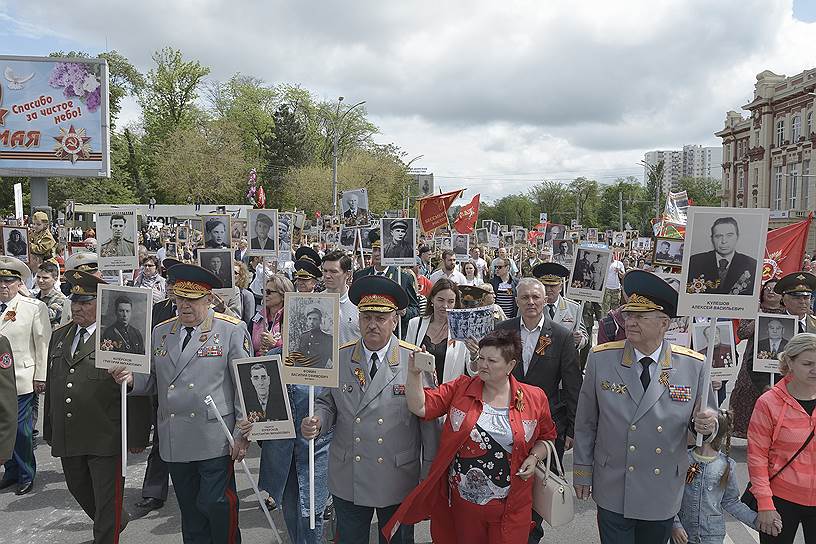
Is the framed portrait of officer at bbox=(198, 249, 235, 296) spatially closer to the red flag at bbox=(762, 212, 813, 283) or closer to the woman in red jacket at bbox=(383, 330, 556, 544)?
the woman in red jacket at bbox=(383, 330, 556, 544)

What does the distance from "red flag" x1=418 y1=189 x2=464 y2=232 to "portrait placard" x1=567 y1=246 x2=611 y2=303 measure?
7406 mm

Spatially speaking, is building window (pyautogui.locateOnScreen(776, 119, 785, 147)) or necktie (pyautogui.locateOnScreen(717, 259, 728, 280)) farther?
building window (pyautogui.locateOnScreen(776, 119, 785, 147))

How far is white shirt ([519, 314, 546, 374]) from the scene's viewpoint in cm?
529

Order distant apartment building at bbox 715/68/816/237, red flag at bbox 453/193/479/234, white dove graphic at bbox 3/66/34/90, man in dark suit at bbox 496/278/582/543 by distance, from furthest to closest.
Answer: distant apartment building at bbox 715/68/816/237
white dove graphic at bbox 3/66/34/90
red flag at bbox 453/193/479/234
man in dark suit at bbox 496/278/582/543

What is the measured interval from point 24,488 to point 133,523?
1391 mm

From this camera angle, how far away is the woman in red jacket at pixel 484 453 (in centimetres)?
380

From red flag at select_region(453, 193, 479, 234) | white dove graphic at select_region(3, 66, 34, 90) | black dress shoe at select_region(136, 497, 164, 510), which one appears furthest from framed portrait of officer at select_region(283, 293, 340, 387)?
white dove graphic at select_region(3, 66, 34, 90)

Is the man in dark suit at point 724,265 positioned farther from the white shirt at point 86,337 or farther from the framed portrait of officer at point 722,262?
the white shirt at point 86,337

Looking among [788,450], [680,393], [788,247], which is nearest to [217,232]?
[680,393]

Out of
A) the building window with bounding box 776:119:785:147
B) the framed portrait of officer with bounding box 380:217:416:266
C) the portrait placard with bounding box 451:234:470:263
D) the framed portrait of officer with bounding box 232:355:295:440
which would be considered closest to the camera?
the framed portrait of officer with bounding box 232:355:295:440

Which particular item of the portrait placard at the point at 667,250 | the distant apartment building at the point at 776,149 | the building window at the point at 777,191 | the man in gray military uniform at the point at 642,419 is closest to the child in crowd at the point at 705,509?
the man in gray military uniform at the point at 642,419

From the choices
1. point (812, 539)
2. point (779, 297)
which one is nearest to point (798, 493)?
point (812, 539)

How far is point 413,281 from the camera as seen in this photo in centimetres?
1060

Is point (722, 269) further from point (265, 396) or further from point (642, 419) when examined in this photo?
point (265, 396)
